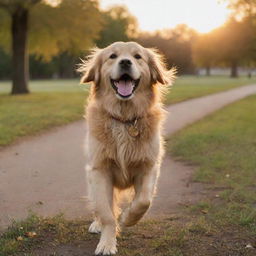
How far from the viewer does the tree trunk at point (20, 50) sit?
2719cm

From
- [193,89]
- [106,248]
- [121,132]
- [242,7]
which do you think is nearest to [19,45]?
[242,7]

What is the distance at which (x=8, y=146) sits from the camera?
10.6m

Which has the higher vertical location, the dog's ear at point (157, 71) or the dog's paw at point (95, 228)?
the dog's ear at point (157, 71)

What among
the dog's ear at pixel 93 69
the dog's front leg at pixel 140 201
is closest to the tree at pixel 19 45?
the dog's ear at pixel 93 69

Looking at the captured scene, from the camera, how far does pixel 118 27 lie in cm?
8256

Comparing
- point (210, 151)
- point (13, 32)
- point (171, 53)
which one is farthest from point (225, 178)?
point (171, 53)

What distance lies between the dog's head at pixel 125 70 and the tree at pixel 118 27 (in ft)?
233

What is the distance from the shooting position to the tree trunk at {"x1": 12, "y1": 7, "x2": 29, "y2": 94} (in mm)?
27188

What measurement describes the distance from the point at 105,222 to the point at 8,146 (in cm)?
652

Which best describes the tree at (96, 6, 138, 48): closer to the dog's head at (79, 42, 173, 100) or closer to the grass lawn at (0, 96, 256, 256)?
the grass lawn at (0, 96, 256, 256)

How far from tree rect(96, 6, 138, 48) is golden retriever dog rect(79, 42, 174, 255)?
71278 millimetres

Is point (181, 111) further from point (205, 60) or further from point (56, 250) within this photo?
point (205, 60)

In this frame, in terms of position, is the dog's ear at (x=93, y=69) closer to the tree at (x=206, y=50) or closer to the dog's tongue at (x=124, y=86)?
the dog's tongue at (x=124, y=86)

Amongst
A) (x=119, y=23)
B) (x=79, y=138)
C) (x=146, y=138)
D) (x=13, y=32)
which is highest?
(x=119, y=23)
